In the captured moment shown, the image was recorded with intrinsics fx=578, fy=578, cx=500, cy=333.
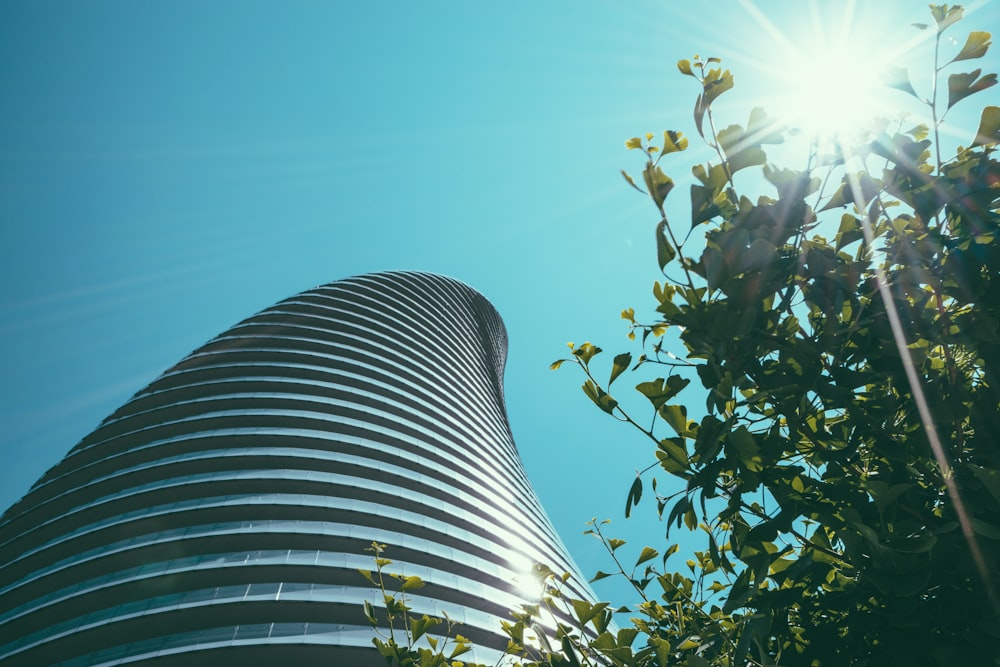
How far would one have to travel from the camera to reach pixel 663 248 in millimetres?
2367

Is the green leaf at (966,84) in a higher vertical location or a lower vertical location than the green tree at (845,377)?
higher

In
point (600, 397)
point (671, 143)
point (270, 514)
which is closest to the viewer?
point (671, 143)

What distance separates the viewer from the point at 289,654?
15.5 metres

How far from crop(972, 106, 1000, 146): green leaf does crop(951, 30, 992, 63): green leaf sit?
23 cm

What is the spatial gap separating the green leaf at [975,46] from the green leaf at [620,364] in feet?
6.13

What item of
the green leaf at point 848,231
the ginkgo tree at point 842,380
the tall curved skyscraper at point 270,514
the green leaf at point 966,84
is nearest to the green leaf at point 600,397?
the ginkgo tree at point 842,380

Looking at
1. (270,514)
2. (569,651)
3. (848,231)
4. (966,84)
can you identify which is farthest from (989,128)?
(270,514)

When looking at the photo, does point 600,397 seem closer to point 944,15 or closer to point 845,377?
point 845,377

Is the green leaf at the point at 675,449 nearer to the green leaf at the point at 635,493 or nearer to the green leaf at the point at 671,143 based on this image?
the green leaf at the point at 635,493

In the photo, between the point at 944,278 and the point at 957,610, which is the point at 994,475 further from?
the point at 944,278

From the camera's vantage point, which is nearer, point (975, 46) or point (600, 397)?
point (975, 46)

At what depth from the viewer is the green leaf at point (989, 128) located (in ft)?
8.11

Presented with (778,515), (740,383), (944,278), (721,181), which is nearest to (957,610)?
(778,515)

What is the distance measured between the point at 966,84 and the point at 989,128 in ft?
0.75
